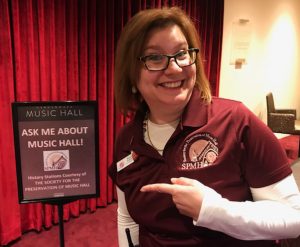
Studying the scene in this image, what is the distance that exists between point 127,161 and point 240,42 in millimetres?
4010

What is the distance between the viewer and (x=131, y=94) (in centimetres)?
133

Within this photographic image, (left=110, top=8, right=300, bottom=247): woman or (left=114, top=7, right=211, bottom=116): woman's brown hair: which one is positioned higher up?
(left=114, top=7, right=211, bottom=116): woman's brown hair

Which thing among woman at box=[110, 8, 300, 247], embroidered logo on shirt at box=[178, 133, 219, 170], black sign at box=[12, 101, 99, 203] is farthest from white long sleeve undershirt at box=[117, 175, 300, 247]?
black sign at box=[12, 101, 99, 203]

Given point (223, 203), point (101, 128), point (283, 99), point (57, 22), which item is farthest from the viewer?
point (283, 99)

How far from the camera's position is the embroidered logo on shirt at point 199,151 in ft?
3.34

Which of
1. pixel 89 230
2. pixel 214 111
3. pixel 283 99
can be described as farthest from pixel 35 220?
pixel 283 99

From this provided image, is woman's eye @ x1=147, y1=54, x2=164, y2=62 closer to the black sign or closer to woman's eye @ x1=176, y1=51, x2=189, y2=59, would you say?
woman's eye @ x1=176, y1=51, x2=189, y2=59

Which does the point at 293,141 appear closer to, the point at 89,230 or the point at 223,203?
the point at 89,230

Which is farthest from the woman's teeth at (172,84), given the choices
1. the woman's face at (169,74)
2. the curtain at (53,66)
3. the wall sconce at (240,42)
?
the wall sconce at (240,42)

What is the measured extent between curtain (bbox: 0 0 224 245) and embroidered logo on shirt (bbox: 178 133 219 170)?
5.73 ft

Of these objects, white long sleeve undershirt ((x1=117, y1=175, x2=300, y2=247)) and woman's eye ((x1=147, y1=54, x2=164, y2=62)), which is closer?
white long sleeve undershirt ((x1=117, y1=175, x2=300, y2=247))

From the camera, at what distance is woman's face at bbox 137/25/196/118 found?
41.8 inches

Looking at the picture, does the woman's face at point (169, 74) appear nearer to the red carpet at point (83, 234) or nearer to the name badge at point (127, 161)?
the name badge at point (127, 161)

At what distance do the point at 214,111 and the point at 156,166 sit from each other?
27cm
